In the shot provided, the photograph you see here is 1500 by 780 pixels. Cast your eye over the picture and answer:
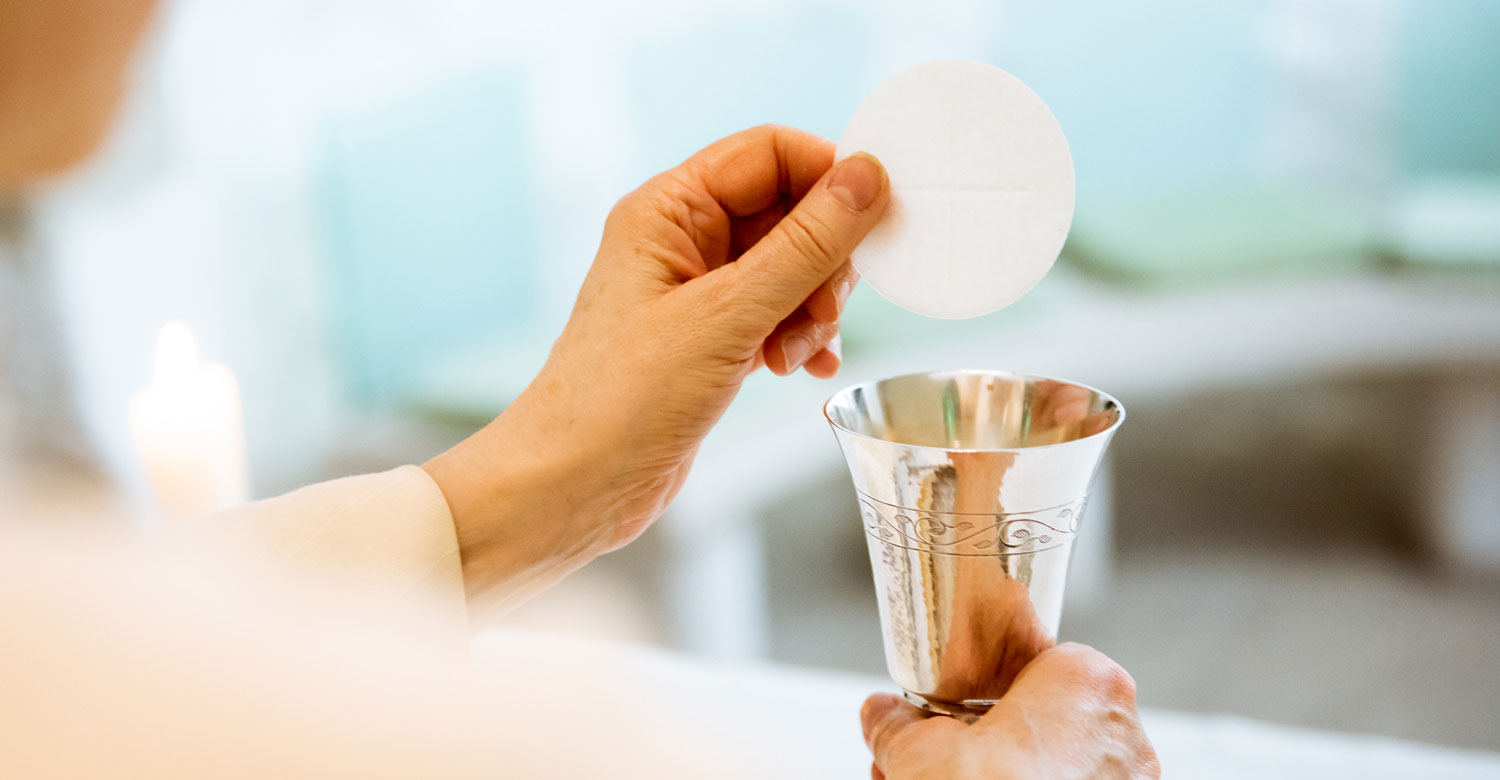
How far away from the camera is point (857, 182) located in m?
0.69

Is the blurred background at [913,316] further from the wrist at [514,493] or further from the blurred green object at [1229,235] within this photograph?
the wrist at [514,493]

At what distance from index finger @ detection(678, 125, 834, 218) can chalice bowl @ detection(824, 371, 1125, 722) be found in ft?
0.66

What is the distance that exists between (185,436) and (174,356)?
70 mm

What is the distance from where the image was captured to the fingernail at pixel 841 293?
86 centimetres

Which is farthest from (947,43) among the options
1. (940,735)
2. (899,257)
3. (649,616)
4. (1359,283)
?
(940,735)

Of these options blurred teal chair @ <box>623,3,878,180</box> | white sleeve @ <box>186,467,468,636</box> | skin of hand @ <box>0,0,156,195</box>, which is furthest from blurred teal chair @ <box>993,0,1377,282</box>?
skin of hand @ <box>0,0,156,195</box>

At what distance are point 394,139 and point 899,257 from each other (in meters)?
1.97

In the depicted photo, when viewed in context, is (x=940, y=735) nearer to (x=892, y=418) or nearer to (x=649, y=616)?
Result: (x=892, y=418)

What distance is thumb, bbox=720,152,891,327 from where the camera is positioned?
27.3 inches

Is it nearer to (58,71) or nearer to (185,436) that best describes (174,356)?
(185,436)

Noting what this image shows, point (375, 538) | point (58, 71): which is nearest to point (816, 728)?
point (375, 538)

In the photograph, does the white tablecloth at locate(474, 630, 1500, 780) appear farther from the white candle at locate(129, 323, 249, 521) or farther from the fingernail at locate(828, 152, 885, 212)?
the fingernail at locate(828, 152, 885, 212)

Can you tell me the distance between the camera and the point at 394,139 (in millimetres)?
2428

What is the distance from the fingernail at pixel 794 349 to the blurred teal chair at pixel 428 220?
5.31 feet
